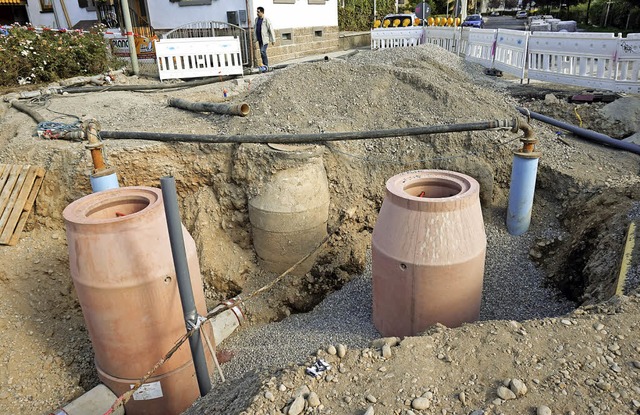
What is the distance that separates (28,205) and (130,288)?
2.88m

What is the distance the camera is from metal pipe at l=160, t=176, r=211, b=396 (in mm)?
3168

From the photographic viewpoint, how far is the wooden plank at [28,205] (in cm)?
562

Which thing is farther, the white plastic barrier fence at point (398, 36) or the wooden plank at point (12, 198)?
the white plastic barrier fence at point (398, 36)

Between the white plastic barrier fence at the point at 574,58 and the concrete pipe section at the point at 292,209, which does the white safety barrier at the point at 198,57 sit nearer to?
the concrete pipe section at the point at 292,209

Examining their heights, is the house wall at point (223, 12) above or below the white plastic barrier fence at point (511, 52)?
above

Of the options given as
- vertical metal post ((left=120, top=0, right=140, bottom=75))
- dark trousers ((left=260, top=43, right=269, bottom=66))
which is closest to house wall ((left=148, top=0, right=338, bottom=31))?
dark trousers ((left=260, top=43, right=269, bottom=66))

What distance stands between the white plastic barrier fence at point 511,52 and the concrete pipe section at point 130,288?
32.8 feet

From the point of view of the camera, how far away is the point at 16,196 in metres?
5.70

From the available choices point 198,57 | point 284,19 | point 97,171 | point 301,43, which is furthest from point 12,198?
point 301,43

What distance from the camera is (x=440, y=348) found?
10.2 ft

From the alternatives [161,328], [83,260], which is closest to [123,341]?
[161,328]

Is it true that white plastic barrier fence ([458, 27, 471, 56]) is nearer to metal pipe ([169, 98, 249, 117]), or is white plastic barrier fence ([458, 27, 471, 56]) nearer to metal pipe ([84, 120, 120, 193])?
metal pipe ([169, 98, 249, 117])

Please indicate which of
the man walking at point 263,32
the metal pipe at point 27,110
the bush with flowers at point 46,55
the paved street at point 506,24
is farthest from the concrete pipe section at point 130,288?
the paved street at point 506,24

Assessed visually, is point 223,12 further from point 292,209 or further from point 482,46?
point 292,209
